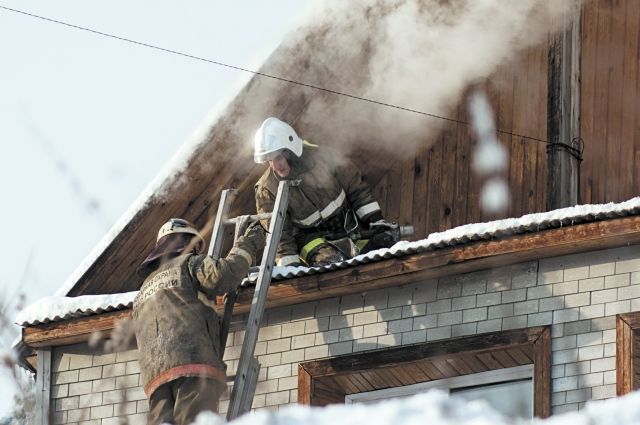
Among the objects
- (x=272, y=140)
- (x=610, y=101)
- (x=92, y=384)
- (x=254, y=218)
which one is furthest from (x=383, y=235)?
(x=92, y=384)

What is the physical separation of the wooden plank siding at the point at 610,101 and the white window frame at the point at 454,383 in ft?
6.70

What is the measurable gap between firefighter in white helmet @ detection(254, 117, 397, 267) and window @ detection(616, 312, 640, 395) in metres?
2.21

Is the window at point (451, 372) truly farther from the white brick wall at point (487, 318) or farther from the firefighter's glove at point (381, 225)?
the firefighter's glove at point (381, 225)

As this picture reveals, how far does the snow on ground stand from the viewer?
7.11 metres

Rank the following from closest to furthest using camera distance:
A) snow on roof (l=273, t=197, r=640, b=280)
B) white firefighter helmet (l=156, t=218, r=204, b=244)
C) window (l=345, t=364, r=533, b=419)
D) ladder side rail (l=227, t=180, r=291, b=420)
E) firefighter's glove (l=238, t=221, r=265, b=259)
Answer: snow on roof (l=273, t=197, r=640, b=280) → ladder side rail (l=227, t=180, r=291, b=420) → window (l=345, t=364, r=533, b=419) → firefighter's glove (l=238, t=221, r=265, b=259) → white firefighter helmet (l=156, t=218, r=204, b=244)

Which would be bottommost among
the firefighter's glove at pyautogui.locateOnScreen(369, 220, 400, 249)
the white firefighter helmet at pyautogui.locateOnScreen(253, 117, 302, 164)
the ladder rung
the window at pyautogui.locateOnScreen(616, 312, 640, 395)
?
the window at pyautogui.locateOnScreen(616, 312, 640, 395)

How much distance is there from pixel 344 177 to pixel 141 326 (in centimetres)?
214

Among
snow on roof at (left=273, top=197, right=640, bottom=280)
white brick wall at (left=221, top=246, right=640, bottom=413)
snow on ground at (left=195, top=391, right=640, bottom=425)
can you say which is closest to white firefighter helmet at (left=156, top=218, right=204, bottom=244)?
snow on roof at (left=273, top=197, right=640, bottom=280)

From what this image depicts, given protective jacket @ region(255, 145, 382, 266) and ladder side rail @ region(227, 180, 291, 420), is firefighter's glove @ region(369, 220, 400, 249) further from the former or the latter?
ladder side rail @ region(227, 180, 291, 420)

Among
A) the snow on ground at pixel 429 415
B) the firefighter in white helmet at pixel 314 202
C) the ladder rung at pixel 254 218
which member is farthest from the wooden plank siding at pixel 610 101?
the snow on ground at pixel 429 415

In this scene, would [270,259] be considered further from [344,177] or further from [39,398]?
[39,398]

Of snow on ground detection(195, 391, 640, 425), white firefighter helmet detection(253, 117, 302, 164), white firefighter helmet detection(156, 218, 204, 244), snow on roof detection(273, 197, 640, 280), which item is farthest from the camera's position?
white firefighter helmet detection(253, 117, 302, 164)

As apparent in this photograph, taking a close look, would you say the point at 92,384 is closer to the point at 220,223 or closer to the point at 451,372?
the point at 220,223

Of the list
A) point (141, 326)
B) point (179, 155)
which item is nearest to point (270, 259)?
point (141, 326)
